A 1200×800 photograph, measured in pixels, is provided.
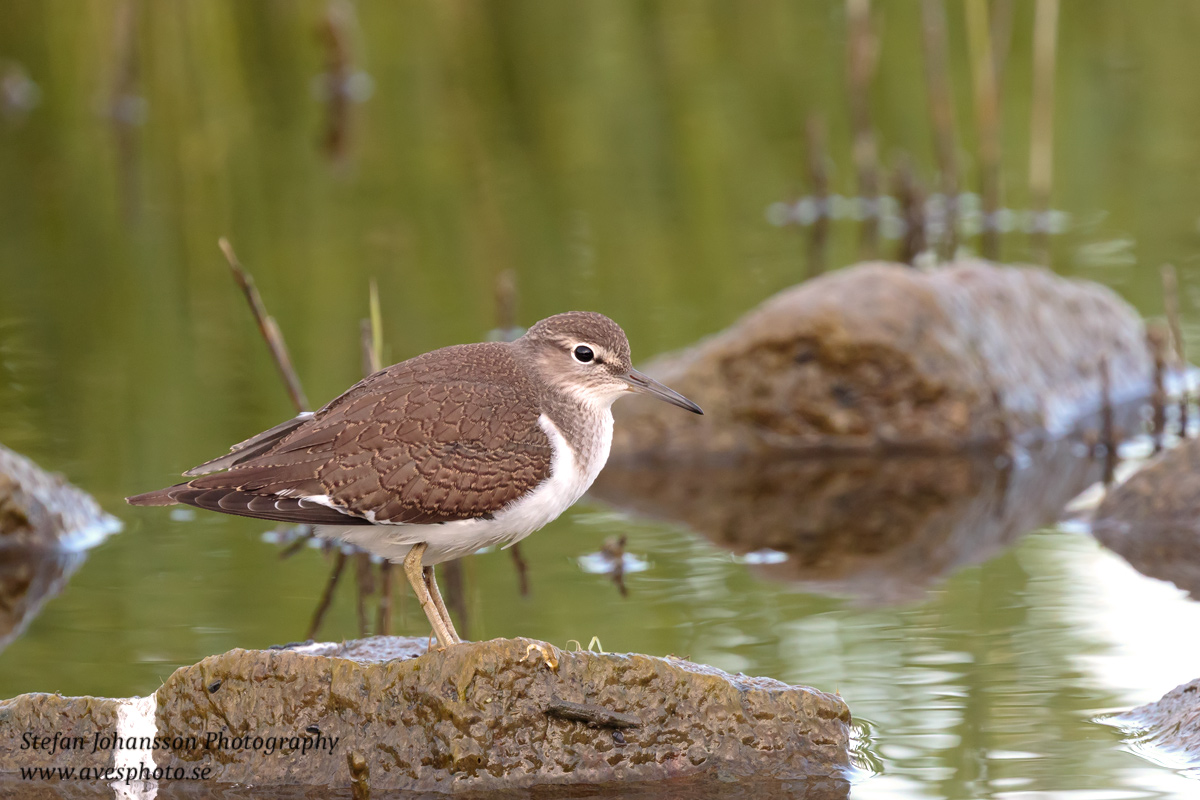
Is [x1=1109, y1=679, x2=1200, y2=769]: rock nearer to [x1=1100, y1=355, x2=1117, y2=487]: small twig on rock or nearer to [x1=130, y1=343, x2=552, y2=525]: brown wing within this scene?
[x1=130, y1=343, x2=552, y2=525]: brown wing

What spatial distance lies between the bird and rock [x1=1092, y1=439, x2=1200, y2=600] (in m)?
3.39

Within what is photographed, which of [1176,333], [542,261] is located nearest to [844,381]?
[1176,333]

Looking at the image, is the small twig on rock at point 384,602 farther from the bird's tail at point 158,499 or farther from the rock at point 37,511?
the rock at point 37,511

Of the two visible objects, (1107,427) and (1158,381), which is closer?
(1107,427)

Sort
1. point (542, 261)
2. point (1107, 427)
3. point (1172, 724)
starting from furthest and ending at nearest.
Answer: point (542, 261) → point (1107, 427) → point (1172, 724)

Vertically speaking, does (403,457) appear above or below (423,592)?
above

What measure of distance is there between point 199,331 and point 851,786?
7.78 m

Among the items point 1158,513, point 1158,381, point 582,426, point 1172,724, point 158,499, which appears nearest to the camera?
point 158,499

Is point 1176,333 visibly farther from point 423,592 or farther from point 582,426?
point 423,592

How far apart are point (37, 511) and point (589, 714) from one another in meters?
4.27

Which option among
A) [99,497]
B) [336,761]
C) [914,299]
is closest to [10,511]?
[99,497]

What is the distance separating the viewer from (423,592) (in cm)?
604

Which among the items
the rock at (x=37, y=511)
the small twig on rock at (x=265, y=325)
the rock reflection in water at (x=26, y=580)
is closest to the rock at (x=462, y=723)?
the rock reflection in water at (x=26, y=580)

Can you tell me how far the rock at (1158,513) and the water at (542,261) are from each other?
203 millimetres
